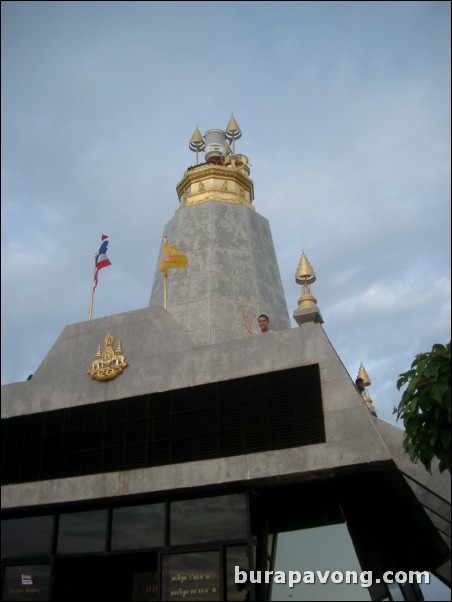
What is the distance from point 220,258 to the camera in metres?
19.8

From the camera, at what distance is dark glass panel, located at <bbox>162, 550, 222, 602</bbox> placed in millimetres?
13117

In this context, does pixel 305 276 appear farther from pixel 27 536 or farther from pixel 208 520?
pixel 27 536

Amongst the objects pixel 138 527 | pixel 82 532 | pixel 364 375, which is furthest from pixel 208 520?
pixel 364 375

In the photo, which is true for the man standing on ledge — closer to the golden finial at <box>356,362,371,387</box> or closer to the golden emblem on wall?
the golden emblem on wall

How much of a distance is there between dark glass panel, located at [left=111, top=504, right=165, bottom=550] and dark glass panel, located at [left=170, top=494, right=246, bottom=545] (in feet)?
1.16

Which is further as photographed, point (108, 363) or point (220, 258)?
point (220, 258)

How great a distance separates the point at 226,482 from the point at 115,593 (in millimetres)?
5363

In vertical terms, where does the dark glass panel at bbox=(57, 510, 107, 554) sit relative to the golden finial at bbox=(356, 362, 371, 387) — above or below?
below

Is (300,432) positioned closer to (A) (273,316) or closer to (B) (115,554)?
(B) (115,554)

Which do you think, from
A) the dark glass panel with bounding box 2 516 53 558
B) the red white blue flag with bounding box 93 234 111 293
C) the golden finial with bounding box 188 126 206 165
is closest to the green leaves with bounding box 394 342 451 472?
the dark glass panel with bounding box 2 516 53 558

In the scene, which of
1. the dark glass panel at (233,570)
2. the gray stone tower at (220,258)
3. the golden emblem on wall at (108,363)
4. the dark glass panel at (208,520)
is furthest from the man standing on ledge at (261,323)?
the dark glass panel at (233,570)

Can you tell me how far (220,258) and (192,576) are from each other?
9587 millimetres

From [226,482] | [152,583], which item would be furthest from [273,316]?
[152,583]

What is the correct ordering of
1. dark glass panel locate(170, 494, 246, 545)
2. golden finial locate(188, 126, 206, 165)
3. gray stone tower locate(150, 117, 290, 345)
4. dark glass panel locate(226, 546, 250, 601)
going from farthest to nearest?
golden finial locate(188, 126, 206, 165) → gray stone tower locate(150, 117, 290, 345) → dark glass panel locate(170, 494, 246, 545) → dark glass panel locate(226, 546, 250, 601)
